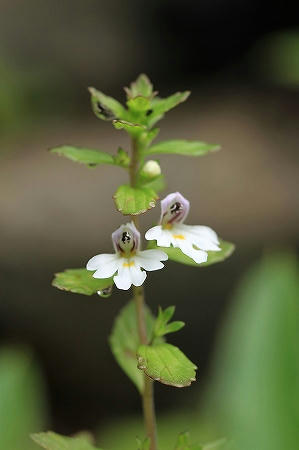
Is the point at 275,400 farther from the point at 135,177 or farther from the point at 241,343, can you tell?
the point at 135,177

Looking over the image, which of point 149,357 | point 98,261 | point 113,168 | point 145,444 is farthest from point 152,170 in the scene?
point 113,168

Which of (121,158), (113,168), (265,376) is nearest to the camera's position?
(265,376)

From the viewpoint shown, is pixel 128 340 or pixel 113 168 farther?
pixel 113 168

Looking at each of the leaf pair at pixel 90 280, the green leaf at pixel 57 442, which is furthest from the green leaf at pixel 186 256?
the green leaf at pixel 57 442

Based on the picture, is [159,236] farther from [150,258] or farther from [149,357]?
[149,357]

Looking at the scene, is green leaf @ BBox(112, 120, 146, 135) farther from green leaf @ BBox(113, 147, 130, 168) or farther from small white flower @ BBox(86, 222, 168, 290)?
small white flower @ BBox(86, 222, 168, 290)

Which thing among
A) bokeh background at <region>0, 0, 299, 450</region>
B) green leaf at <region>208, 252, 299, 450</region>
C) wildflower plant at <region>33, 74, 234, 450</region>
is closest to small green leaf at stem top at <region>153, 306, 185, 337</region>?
wildflower plant at <region>33, 74, 234, 450</region>

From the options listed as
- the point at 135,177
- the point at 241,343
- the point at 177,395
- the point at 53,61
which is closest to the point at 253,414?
the point at 241,343

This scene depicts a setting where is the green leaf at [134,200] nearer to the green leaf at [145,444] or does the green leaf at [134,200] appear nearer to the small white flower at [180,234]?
the small white flower at [180,234]
